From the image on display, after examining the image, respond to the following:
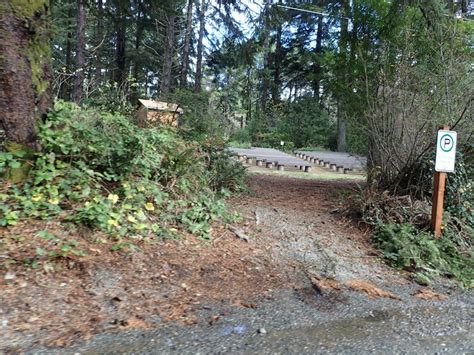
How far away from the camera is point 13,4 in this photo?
4.42 metres

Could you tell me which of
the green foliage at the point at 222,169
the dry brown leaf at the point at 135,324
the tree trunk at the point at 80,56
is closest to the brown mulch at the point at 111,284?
the dry brown leaf at the point at 135,324

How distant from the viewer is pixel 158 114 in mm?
8000

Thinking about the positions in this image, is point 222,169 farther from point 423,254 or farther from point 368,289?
point 368,289

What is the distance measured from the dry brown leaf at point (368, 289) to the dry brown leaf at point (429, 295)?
0.29 meters

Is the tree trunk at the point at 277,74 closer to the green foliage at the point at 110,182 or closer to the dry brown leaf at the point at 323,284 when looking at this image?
the green foliage at the point at 110,182

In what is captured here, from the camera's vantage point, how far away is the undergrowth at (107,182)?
4.33 meters

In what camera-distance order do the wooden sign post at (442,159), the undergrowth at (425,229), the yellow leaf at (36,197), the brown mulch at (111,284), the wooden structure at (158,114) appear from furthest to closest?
the wooden structure at (158,114), the wooden sign post at (442,159), the undergrowth at (425,229), the yellow leaf at (36,197), the brown mulch at (111,284)

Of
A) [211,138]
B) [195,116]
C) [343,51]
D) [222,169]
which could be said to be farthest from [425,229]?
[343,51]

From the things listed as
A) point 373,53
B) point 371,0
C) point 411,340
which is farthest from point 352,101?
point 411,340

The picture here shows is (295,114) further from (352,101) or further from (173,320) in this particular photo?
(173,320)

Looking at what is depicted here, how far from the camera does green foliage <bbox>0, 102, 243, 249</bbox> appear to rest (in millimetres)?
4352

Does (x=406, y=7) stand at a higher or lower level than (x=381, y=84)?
higher

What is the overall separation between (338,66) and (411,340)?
27.6ft

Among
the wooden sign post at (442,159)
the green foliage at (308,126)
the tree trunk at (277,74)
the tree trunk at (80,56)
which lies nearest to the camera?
the wooden sign post at (442,159)
